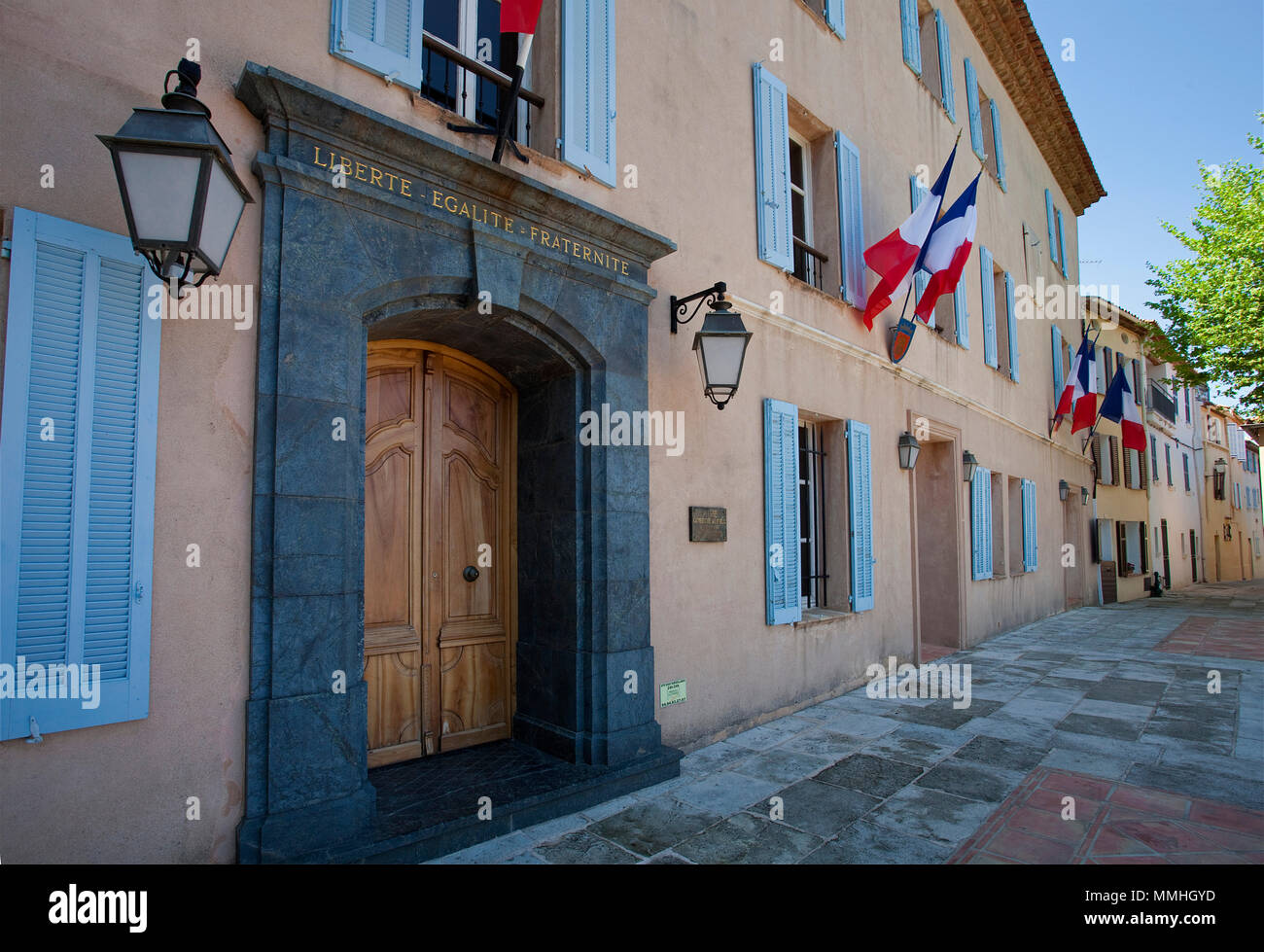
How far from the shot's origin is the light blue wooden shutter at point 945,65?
985cm

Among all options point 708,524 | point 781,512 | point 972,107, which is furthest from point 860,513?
point 972,107

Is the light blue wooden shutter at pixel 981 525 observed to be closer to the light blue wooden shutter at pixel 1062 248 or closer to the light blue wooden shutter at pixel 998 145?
the light blue wooden shutter at pixel 998 145

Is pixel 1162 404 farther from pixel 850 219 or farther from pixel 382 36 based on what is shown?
pixel 382 36

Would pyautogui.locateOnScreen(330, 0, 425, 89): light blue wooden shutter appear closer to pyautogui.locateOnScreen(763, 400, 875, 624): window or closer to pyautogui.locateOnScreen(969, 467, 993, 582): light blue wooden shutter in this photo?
pyautogui.locateOnScreen(763, 400, 875, 624): window

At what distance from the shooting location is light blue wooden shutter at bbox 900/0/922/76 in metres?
8.84

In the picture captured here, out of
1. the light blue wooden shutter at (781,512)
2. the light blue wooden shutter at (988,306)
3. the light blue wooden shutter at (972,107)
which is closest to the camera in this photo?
the light blue wooden shutter at (781,512)

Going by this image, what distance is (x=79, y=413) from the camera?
100 inches

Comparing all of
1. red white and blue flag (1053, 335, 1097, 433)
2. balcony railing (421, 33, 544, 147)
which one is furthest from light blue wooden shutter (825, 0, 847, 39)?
red white and blue flag (1053, 335, 1097, 433)

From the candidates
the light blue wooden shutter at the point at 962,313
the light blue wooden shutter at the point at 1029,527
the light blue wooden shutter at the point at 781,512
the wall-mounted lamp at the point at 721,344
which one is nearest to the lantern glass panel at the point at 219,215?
the wall-mounted lamp at the point at 721,344

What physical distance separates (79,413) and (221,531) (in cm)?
65

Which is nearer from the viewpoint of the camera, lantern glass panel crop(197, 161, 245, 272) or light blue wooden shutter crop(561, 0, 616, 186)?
lantern glass panel crop(197, 161, 245, 272)

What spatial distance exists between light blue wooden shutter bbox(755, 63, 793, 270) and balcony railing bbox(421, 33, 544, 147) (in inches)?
86.8

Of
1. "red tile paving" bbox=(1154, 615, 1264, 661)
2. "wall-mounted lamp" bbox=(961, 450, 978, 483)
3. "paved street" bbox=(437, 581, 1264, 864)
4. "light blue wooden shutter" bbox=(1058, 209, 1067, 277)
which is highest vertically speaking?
"light blue wooden shutter" bbox=(1058, 209, 1067, 277)

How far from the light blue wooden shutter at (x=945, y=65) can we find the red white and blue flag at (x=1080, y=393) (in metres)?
5.24
